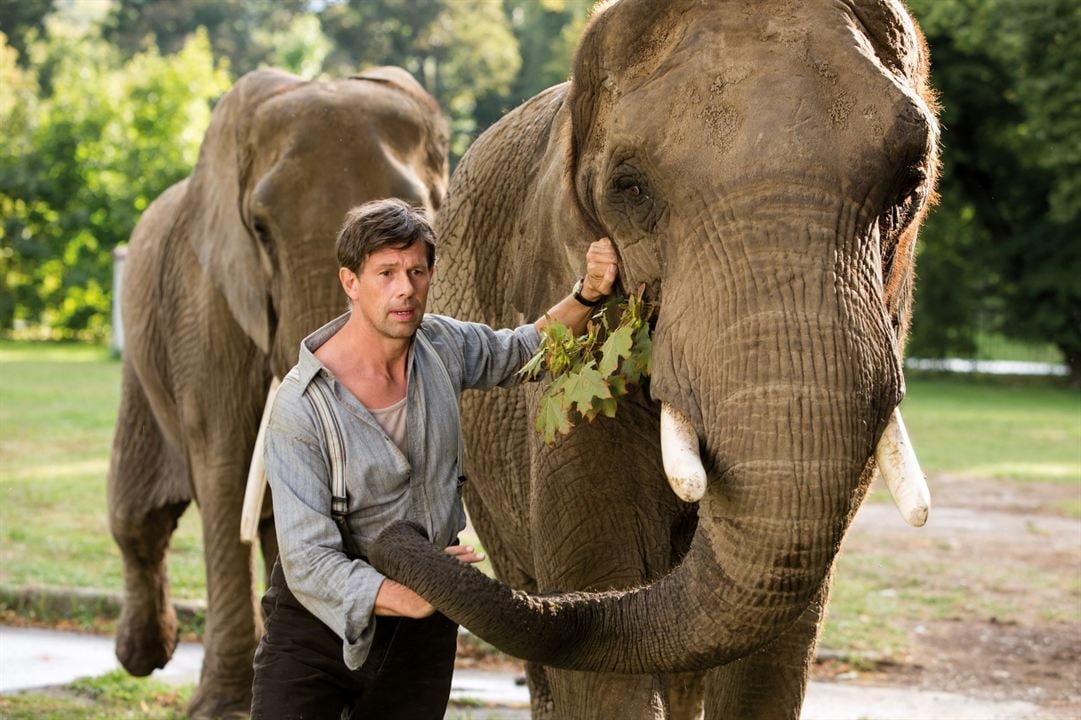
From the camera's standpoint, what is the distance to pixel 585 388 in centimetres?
428

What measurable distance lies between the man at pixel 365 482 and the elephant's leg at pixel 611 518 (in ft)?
1.60

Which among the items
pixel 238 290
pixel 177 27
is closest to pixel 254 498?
pixel 238 290

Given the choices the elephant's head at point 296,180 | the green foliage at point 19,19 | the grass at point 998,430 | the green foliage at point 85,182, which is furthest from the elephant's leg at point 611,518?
the green foliage at point 19,19

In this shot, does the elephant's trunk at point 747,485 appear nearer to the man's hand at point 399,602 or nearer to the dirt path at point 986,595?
the man's hand at point 399,602

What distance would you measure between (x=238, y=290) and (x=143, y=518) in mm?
1836

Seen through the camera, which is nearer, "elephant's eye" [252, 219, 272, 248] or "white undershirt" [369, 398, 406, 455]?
"white undershirt" [369, 398, 406, 455]

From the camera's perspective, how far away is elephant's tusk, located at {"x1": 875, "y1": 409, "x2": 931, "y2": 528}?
3.76 meters

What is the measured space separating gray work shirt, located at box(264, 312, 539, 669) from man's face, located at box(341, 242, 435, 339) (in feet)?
0.52

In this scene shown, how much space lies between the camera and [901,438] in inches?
154

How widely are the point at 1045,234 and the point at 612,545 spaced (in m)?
29.8

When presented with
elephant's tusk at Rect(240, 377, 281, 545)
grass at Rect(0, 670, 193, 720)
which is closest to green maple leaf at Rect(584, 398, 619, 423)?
elephant's tusk at Rect(240, 377, 281, 545)

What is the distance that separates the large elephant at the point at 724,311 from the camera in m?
3.68

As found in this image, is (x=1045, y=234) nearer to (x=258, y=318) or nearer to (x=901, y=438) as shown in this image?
(x=258, y=318)

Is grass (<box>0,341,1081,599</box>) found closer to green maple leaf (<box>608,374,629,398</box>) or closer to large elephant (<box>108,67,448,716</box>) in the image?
large elephant (<box>108,67,448,716</box>)
